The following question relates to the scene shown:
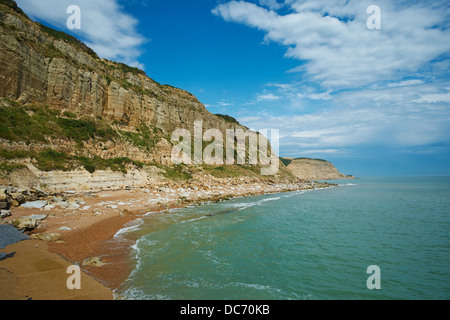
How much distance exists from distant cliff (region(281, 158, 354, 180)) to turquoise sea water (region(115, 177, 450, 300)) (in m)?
134

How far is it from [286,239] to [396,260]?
16.3 feet

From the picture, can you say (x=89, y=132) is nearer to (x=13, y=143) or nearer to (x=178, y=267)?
(x=13, y=143)

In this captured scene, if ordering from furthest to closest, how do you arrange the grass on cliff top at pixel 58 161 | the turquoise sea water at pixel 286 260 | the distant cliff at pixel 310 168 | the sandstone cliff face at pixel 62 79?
1. the distant cliff at pixel 310 168
2. the sandstone cliff face at pixel 62 79
3. the grass on cliff top at pixel 58 161
4. the turquoise sea water at pixel 286 260

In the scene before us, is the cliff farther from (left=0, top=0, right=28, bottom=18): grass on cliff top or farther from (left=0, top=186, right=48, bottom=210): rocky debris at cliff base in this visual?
(left=0, top=186, right=48, bottom=210): rocky debris at cliff base

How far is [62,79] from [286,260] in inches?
1298

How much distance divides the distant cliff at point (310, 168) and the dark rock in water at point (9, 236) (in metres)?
143

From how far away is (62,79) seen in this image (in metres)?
26.6

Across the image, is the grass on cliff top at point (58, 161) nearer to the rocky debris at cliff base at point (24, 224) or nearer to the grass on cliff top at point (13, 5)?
the rocky debris at cliff base at point (24, 224)

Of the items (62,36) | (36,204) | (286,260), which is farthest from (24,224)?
(62,36)

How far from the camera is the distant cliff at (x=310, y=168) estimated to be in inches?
5785

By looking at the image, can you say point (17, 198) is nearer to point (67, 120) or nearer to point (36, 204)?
point (36, 204)

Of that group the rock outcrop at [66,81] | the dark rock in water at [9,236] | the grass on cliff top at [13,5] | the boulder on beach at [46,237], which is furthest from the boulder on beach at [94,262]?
the grass on cliff top at [13,5]

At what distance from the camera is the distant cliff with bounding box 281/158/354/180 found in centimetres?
14695

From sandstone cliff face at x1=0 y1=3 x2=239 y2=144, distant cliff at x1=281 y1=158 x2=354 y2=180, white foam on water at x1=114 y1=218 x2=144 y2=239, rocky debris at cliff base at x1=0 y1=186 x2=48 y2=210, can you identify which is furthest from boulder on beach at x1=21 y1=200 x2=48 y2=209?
distant cliff at x1=281 y1=158 x2=354 y2=180
